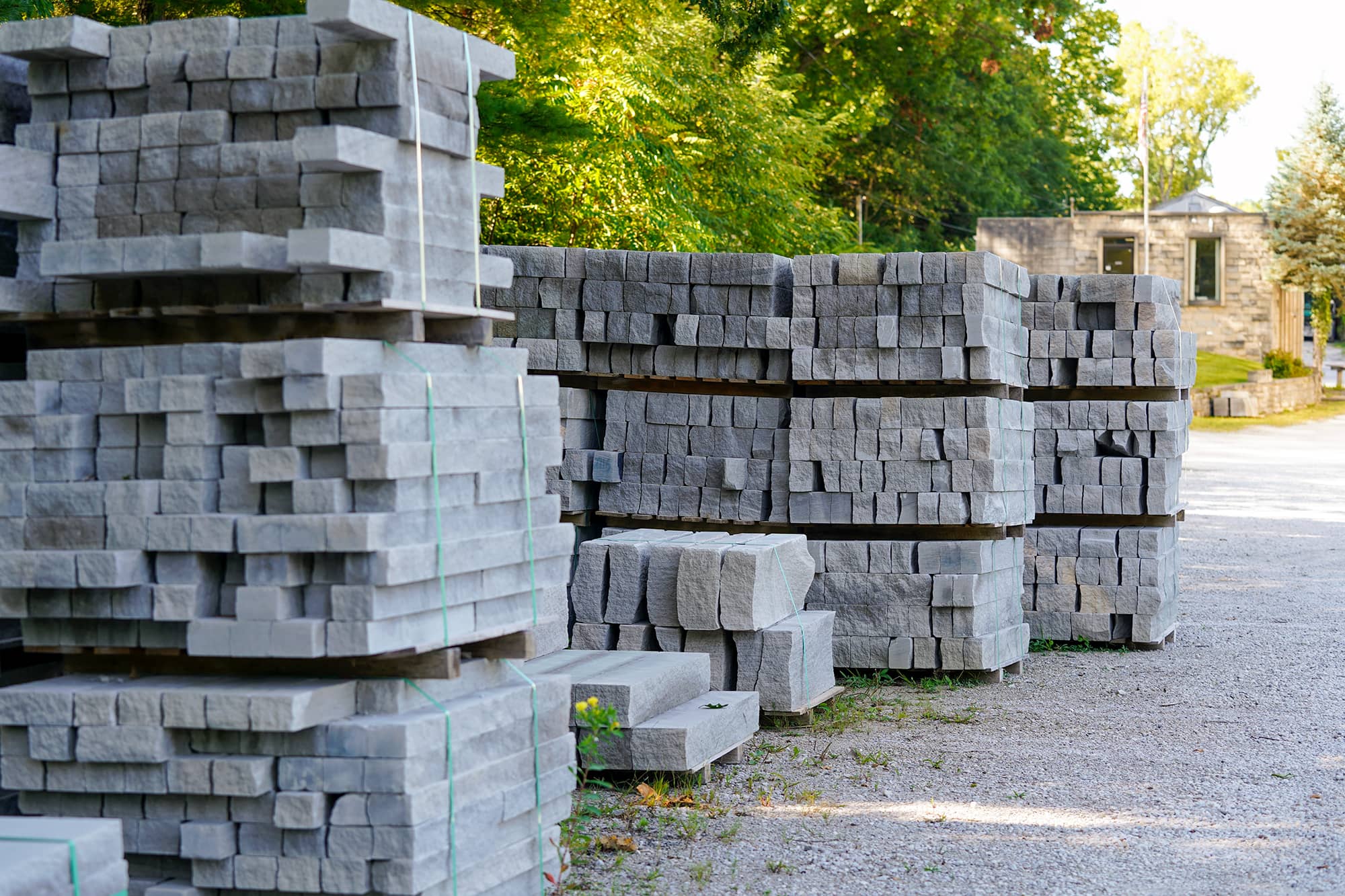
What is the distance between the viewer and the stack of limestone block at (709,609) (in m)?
7.07

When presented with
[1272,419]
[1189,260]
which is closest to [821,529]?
[1272,419]

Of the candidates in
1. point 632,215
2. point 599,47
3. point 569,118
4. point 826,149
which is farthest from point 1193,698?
point 826,149

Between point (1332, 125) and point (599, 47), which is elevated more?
point (1332, 125)

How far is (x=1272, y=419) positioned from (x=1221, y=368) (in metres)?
3.84

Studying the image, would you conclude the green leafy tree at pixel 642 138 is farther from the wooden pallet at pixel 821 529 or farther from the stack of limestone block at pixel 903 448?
the stack of limestone block at pixel 903 448

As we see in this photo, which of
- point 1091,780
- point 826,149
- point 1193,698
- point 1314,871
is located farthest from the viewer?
point 826,149

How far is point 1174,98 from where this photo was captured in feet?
233

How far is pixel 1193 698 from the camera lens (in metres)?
8.58

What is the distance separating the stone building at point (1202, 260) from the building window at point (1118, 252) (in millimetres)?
21

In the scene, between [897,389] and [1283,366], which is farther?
[1283,366]

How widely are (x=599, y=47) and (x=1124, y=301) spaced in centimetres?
1255

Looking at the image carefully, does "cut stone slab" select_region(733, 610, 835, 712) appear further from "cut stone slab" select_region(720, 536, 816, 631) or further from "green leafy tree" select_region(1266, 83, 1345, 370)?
"green leafy tree" select_region(1266, 83, 1345, 370)

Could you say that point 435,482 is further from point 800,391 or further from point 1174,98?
point 1174,98

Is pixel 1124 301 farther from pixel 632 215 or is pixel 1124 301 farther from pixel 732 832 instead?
pixel 632 215
